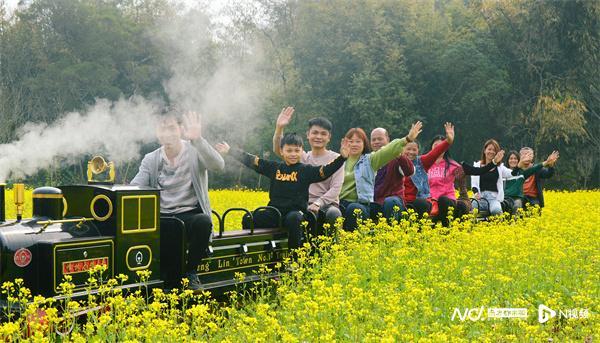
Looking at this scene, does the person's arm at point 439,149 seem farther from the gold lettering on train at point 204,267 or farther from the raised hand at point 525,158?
the gold lettering on train at point 204,267

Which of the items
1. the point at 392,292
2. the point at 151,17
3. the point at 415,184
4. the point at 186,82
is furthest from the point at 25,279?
the point at 151,17

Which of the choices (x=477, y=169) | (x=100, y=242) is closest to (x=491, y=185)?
(x=477, y=169)

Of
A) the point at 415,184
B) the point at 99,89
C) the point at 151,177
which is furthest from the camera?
the point at 99,89

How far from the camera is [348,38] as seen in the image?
37.2 meters

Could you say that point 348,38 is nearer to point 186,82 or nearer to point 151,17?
point 186,82

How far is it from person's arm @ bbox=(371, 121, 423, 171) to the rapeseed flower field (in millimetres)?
811

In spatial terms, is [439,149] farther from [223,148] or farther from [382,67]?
[382,67]

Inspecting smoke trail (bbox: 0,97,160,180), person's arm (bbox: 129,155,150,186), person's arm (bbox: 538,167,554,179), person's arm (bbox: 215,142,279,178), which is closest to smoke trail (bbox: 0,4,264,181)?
smoke trail (bbox: 0,97,160,180)

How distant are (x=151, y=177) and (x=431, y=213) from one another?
4976mm

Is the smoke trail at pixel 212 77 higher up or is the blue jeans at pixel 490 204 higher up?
the smoke trail at pixel 212 77

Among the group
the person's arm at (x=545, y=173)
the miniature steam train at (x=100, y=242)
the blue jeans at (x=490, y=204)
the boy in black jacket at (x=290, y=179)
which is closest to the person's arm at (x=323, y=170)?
the boy in black jacket at (x=290, y=179)

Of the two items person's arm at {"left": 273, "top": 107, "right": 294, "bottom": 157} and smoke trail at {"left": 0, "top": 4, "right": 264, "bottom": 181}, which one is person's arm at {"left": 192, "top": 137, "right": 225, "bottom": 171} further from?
smoke trail at {"left": 0, "top": 4, "right": 264, "bottom": 181}

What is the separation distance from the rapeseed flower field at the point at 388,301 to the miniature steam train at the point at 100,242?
0.64 feet

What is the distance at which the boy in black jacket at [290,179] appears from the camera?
27.7ft
